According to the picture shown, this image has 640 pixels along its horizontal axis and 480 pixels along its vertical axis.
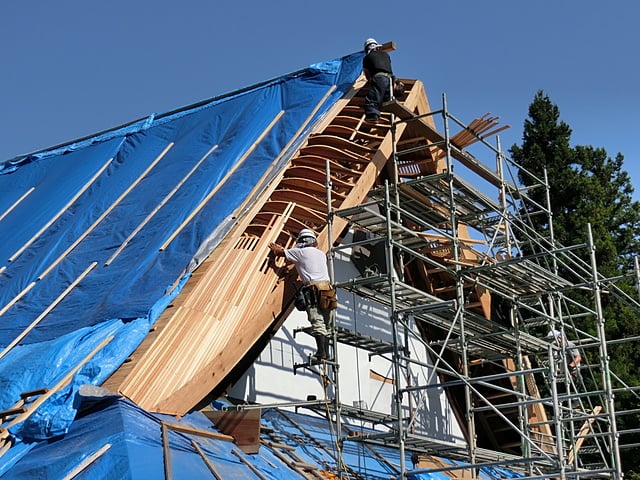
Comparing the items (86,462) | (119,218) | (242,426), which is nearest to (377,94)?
(119,218)

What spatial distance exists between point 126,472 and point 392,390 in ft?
21.5

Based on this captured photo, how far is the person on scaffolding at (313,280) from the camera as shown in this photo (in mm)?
9594

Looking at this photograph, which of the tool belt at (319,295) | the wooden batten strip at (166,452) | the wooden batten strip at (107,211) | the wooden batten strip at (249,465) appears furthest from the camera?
the wooden batten strip at (107,211)

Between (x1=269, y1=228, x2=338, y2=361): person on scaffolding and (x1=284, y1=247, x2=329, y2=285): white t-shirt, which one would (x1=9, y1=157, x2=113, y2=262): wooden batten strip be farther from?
(x1=284, y1=247, x2=329, y2=285): white t-shirt

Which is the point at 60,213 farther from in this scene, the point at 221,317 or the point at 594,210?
the point at 594,210

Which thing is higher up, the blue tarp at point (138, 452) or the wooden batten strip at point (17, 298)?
the wooden batten strip at point (17, 298)

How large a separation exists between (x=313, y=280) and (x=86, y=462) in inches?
133

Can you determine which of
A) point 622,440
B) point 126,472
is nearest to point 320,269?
point 126,472

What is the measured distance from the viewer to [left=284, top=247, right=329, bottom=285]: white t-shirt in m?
9.59

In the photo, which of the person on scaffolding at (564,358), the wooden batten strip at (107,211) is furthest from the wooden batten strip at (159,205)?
the person on scaffolding at (564,358)

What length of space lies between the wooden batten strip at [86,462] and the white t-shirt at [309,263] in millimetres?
3150

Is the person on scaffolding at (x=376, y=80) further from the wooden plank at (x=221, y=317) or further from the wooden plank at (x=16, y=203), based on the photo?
the wooden plank at (x=16, y=203)

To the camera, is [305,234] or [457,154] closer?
[305,234]

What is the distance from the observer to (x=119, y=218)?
11.3 meters
